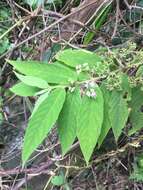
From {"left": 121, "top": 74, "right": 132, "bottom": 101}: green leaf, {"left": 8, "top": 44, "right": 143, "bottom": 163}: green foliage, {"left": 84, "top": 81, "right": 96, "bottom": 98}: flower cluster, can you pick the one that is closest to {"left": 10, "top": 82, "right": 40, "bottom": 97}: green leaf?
{"left": 8, "top": 44, "right": 143, "bottom": 163}: green foliage

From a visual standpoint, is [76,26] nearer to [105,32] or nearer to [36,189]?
Answer: [105,32]

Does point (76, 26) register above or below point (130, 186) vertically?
above

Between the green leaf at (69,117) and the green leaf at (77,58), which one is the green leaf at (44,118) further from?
the green leaf at (77,58)

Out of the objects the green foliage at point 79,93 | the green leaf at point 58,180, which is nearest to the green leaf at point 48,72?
the green foliage at point 79,93

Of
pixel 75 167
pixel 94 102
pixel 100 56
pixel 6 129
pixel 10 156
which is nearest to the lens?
pixel 94 102

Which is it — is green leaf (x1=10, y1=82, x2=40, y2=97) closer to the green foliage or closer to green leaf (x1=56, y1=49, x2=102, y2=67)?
the green foliage

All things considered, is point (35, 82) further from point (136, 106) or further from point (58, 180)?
point (58, 180)

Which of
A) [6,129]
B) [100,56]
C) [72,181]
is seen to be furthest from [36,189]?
[100,56]

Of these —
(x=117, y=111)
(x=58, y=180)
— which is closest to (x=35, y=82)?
(x=117, y=111)
